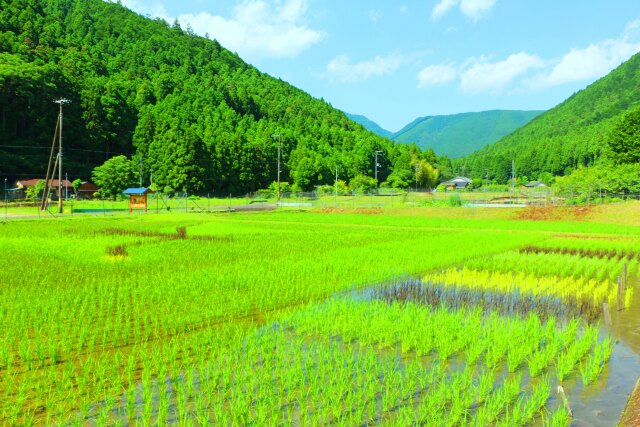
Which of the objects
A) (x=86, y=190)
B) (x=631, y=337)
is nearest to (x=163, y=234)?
(x=631, y=337)

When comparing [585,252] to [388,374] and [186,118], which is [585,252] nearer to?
[388,374]

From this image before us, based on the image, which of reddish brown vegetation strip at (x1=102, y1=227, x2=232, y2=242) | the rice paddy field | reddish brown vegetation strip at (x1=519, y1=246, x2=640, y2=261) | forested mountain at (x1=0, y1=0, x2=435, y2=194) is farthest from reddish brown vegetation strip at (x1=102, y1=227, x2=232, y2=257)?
forested mountain at (x1=0, y1=0, x2=435, y2=194)

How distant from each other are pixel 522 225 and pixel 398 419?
28.7m

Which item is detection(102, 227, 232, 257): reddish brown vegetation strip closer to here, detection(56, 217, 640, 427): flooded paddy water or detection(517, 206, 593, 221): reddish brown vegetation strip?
detection(56, 217, 640, 427): flooded paddy water

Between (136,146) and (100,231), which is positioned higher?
(136,146)

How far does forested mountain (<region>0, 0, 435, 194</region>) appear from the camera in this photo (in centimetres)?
6912

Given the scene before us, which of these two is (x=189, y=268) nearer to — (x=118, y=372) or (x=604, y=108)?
(x=118, y=372)

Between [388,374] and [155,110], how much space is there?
94645 mm

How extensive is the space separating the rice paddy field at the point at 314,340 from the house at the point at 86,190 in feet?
167

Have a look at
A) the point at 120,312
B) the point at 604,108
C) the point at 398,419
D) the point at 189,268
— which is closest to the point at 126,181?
the point at 189,268

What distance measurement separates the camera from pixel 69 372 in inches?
237

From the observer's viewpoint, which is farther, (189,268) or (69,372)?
(189,268)

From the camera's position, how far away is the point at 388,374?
20.1 ft

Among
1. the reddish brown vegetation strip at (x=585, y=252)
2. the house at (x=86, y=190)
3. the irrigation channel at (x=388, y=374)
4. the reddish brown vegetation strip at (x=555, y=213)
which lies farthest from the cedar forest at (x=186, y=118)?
the irrigation channel at (x=388, y=374)
